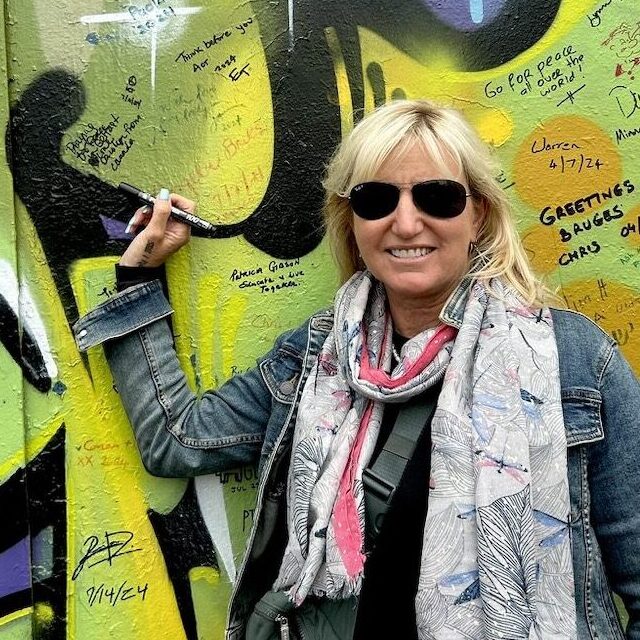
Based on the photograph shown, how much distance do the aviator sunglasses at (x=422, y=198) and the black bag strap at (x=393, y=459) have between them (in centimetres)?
42

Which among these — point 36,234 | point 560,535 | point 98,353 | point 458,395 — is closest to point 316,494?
point 458,395

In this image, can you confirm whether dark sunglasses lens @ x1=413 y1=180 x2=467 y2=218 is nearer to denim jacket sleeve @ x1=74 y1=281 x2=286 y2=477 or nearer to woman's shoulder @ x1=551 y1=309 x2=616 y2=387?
woman's shoulder @ x1=551 y1=309 x2=616 y2=387

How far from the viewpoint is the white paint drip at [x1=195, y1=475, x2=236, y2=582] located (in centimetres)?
219

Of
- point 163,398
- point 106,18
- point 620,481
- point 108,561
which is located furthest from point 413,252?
point 108,561

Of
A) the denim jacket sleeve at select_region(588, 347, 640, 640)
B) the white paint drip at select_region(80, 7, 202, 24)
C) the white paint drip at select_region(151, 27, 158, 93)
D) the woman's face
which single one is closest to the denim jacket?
the denim jacket sleeve at select_region(588, 347, 640, 640)

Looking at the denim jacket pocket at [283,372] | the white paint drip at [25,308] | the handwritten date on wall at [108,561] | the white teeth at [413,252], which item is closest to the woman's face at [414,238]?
the white teeth at [413,252]

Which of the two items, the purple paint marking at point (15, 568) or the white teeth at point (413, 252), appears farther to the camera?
the purple paint marking at point (15, 568)

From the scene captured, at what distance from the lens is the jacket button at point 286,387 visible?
194cm

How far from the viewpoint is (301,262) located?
219 centimetres

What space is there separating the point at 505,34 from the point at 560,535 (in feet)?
4.63

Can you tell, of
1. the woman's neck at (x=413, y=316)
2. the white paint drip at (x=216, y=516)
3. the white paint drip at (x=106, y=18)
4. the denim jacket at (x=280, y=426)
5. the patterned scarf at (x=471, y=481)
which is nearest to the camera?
the patterned scarf at (x=471, y=481)

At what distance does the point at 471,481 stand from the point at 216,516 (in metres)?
0.95

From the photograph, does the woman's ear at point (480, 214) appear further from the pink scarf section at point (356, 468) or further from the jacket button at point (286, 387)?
the jacket button at point (286, 387)

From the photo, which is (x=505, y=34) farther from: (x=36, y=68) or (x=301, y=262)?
(x=36, y=68)
